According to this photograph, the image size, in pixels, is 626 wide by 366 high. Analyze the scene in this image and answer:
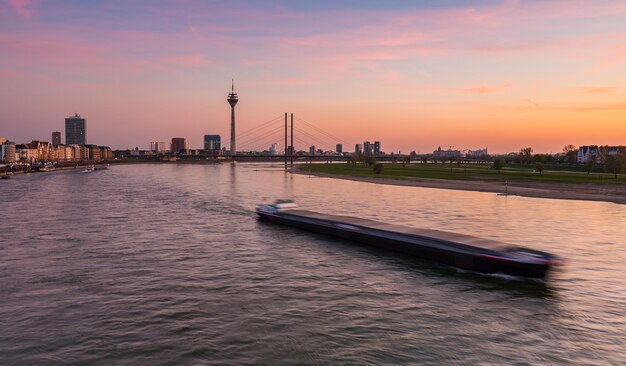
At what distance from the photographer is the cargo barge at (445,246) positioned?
32750 millimetres

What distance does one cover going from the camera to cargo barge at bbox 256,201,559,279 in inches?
1289

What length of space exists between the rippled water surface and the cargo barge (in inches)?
44.6

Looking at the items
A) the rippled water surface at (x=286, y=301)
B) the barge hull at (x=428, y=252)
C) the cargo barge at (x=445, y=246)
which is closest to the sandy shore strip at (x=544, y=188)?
the rippled water surface at (x=286, y=301)

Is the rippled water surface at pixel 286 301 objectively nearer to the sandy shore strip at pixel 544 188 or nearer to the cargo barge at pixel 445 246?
the cargo barge at pixel 445 246

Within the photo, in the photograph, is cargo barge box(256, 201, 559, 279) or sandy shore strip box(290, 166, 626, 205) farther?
sandy shore strip box(290, 166, 626, 205)

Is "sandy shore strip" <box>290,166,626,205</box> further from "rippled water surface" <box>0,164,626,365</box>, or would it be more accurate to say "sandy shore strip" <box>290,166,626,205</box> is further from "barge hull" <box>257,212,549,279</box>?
"barge hull" <box>257,212,549,279</box>

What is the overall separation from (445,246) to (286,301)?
16.7 metres

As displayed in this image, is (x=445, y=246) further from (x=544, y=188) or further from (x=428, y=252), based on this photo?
(x=544, y=188)

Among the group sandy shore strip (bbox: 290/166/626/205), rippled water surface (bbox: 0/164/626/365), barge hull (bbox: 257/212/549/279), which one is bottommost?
rippled water surface (bbox: 0/164/626/365)

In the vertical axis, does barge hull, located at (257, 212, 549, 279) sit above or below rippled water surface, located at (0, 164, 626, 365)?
above

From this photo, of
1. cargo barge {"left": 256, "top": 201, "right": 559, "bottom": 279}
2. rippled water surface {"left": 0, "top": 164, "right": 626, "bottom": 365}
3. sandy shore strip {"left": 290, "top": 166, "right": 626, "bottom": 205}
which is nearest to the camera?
rippled water surface {"left": 0, "top": 164, "right": 626, "bottom": 365}

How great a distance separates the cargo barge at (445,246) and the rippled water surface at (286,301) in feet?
3.72

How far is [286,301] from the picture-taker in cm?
2745

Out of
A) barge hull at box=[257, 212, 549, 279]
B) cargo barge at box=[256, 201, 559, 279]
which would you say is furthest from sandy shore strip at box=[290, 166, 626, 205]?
barge hull at box=[257, 212, 549, 279]
